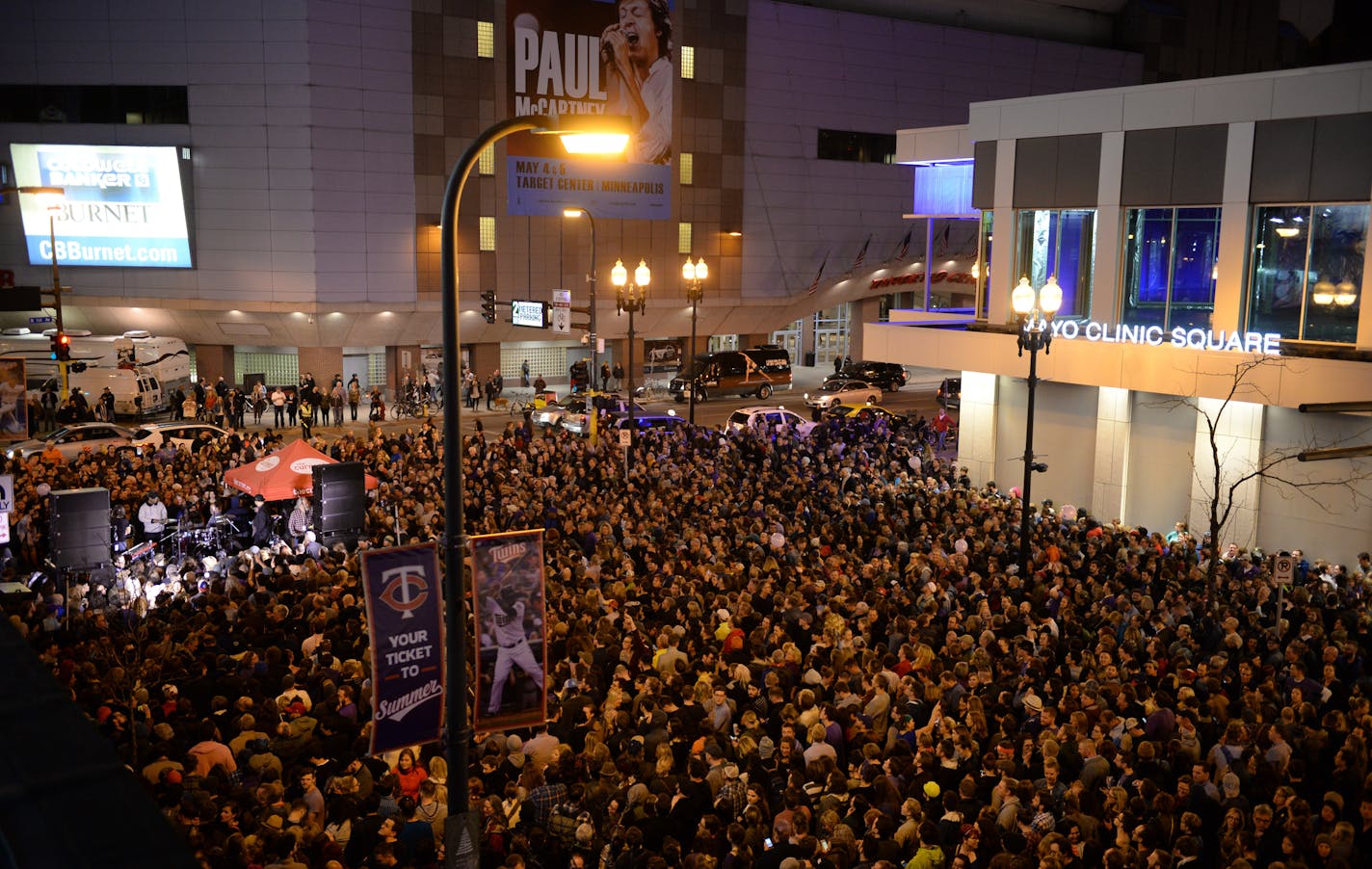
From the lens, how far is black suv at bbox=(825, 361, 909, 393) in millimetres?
51438

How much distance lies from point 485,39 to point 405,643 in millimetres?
45672

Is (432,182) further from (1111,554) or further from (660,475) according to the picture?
(1111,554)

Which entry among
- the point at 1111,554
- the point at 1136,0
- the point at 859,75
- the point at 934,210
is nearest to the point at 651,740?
the point at 1111,554

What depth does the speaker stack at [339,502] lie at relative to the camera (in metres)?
20.0

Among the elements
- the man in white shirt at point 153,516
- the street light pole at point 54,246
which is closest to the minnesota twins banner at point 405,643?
the man in white shirt at point 153,516

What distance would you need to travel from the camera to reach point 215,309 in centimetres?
4775

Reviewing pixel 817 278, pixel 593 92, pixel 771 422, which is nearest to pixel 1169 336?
pixel 771 422

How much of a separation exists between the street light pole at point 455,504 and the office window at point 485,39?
44871 mm

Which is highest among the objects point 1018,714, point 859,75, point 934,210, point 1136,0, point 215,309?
point 1136,0

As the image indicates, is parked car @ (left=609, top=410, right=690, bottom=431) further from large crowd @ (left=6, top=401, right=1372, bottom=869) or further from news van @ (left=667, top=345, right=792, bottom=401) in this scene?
news van @ (left=667, top=345, right=792, bottom=401)

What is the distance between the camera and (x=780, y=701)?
1170 centimetres

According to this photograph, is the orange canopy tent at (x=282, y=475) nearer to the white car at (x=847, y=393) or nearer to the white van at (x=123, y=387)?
the white van at (x=123, y=387)

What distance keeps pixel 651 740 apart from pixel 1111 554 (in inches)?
447

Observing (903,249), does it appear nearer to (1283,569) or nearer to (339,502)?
(339,502)
